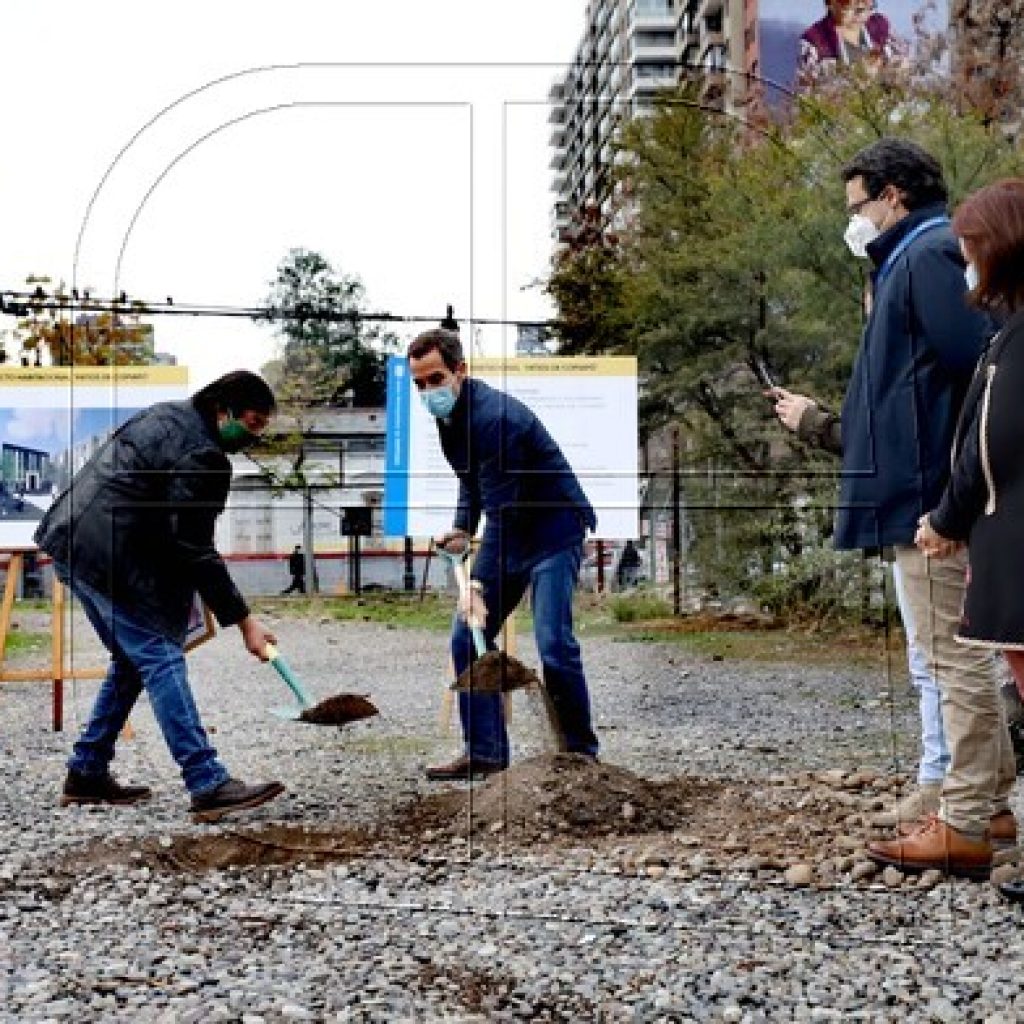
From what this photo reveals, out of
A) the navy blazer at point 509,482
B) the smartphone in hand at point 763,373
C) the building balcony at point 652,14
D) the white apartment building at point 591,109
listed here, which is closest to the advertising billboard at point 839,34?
the building balcony at point 652,14

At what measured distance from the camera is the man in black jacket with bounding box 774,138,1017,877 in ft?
9.77

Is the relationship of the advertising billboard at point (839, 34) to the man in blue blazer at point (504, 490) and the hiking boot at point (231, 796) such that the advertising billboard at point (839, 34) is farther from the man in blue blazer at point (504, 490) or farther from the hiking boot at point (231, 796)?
the hiking boot at point (231, 796)

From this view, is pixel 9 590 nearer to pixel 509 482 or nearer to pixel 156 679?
pixel 156 679

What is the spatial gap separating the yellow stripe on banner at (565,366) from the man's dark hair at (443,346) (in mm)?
64

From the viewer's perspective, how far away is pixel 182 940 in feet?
9.70

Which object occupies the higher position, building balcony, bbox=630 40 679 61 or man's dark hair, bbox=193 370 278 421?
building balcony, bbox=630 40 679 61

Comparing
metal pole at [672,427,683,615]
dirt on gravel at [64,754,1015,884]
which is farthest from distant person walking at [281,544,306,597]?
metal pole at [672,427,683,615]

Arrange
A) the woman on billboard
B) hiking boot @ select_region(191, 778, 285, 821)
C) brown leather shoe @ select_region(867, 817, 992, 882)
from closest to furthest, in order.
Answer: brown leather shoe @ select_region(867, 817, 992, 882) → hiking boot @ select_region(191, 778, 285, 821) → the woman on billboard

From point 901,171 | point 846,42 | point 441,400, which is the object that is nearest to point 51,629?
point 441,400

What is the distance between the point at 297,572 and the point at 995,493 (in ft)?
5.27

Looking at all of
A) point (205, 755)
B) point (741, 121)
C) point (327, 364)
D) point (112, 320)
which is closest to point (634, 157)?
point (741, 121)

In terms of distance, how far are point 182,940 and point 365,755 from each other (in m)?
0.77

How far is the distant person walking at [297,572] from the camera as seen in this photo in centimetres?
352

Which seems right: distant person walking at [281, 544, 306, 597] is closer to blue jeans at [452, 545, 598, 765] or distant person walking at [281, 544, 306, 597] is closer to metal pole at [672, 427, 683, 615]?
blue jeans at [452, 545, 598, 765]
